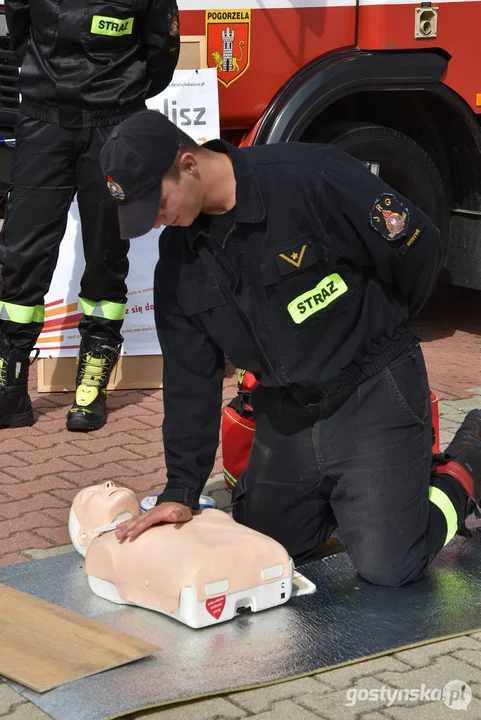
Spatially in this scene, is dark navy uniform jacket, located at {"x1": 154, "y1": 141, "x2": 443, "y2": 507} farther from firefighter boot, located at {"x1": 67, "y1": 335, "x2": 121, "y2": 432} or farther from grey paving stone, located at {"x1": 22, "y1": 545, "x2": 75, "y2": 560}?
firefighter boot, located at {"x1": 67, "y1": 335, "x2": 121, "y2": 432}

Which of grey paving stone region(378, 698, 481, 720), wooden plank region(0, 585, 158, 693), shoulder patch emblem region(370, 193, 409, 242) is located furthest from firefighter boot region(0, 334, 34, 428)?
grey paving stone region(378, 698, 481, 720)

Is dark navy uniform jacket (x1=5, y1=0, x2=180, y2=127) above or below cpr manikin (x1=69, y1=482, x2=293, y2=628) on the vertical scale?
above

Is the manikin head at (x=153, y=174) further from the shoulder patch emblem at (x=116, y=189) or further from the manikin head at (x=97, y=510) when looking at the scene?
the manikin head at (x=97, y=510)

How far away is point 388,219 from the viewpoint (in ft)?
11.3

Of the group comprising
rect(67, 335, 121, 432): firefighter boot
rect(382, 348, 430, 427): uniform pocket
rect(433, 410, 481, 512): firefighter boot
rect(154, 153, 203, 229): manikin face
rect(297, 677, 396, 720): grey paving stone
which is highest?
rect(154, 153, 203, 229): manikin face

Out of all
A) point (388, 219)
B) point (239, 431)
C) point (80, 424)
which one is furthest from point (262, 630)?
point (80, 424)

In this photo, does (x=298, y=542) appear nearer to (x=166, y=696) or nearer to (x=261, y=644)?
(x=261, y=644)

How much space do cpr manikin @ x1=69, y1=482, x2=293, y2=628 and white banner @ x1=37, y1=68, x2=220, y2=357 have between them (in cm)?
233

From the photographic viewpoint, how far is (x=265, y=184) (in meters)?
3.50

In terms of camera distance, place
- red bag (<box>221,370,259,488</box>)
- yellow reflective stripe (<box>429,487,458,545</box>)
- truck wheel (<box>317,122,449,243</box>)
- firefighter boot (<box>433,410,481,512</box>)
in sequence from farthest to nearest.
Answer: truck wheel (<box>317,122,449,243</box>) < red bag (<box>221,370,259,488</box>) < firefighter boot (<box>433,410,481,512</box>) < yellow reflective stripe (<box>429,487,458,545</box>)

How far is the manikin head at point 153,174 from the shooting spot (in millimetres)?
3201

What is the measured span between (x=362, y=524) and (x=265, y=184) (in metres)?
1.11

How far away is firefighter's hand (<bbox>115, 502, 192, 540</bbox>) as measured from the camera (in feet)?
11.8

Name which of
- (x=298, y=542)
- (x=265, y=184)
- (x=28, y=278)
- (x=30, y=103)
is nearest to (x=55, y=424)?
(x=28, y=278)
